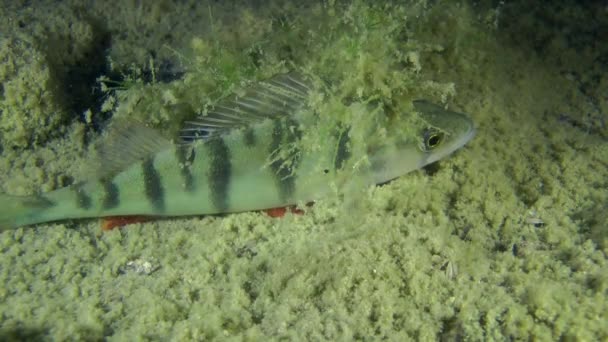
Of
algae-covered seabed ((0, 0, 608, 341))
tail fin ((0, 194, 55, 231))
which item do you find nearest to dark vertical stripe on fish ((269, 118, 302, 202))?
algae-covered seabed ((0, 0, 608, 341))

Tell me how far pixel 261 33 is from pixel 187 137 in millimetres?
1656

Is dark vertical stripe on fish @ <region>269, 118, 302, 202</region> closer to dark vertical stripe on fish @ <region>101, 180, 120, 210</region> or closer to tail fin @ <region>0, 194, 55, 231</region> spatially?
dark vertical stripe on fish @ <region>101, 180, 120, 210</region>

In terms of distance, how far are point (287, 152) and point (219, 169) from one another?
0.61 m

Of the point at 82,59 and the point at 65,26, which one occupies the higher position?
the point at 65,26

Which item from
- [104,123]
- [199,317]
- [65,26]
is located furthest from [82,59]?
[199,317]

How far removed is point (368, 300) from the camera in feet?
8.73

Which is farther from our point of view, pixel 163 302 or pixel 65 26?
pixel 65 26

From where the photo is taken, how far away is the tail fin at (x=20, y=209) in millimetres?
3451

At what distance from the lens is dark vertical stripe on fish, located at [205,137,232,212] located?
3492 millimetres

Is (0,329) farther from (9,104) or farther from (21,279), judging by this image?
(9,104)

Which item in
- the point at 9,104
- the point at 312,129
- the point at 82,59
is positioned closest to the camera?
the point at 312,129

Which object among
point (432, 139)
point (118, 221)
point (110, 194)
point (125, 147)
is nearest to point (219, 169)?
point (125, 147)

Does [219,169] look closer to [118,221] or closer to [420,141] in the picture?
[118,221]

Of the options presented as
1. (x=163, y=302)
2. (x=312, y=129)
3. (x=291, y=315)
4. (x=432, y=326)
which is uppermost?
(x=312, y=129)
